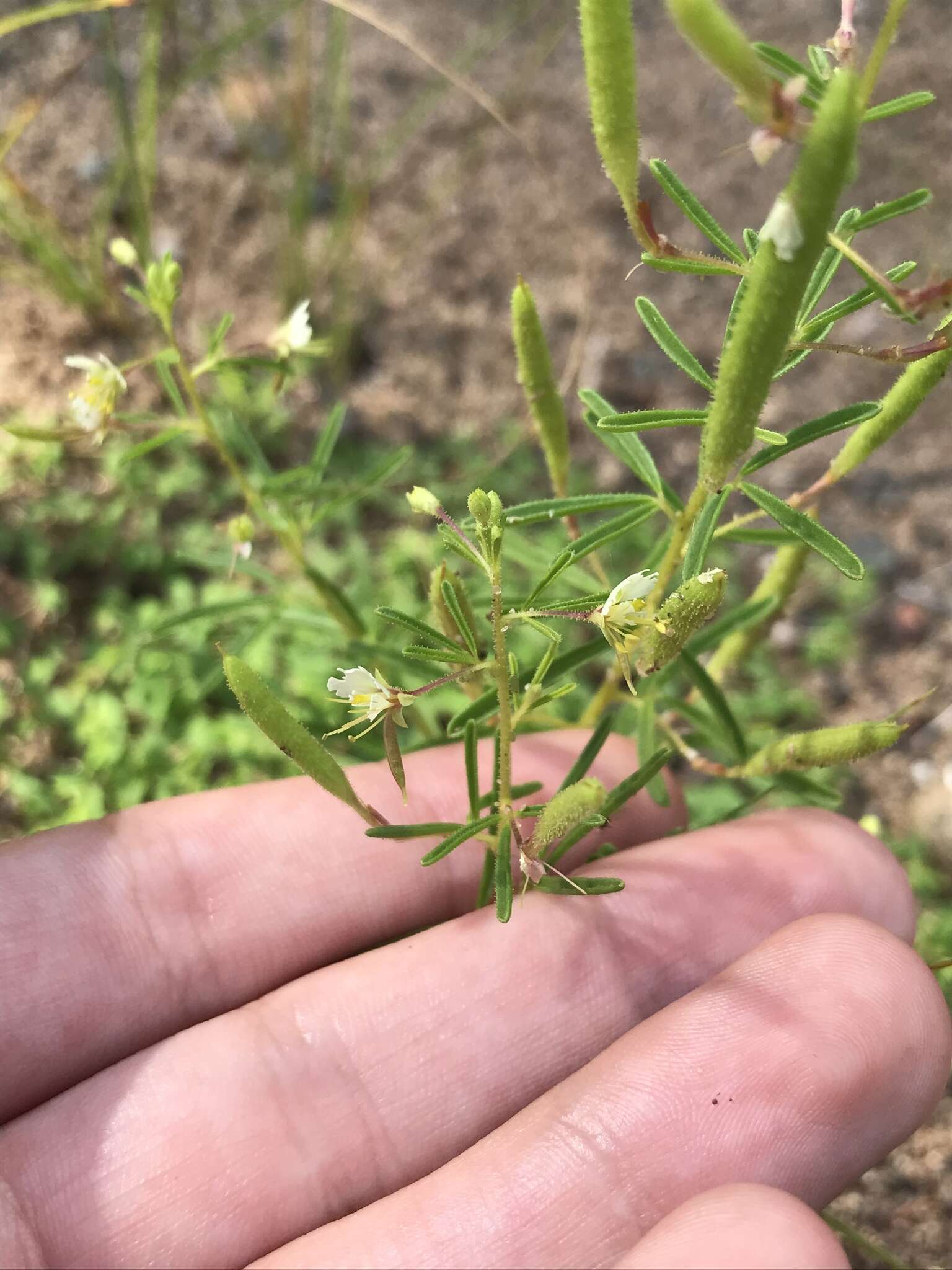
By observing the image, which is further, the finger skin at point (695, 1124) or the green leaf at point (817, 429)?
the finger skin at point (695, 1124)

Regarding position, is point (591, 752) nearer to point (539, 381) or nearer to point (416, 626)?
point (416, 626)

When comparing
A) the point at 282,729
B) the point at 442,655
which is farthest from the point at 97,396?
the point at 442,655

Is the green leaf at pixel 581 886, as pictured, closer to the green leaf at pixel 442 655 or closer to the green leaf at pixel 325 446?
the green leaf at pixel 442 655

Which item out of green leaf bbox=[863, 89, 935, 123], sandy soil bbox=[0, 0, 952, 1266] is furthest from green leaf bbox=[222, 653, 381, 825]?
sandy soil bbox=[0, 0, 952, 1266]

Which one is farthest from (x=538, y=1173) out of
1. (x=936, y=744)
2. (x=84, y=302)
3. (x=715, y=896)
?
(x=84, y=302)

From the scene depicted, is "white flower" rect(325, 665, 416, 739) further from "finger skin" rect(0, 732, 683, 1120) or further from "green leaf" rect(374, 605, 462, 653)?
"finger skin" rect(0, 732, 683, 1120)

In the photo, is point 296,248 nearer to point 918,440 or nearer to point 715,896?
point 918,440

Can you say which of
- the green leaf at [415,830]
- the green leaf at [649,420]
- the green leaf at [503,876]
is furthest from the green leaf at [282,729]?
the green leaf at [649,420]
